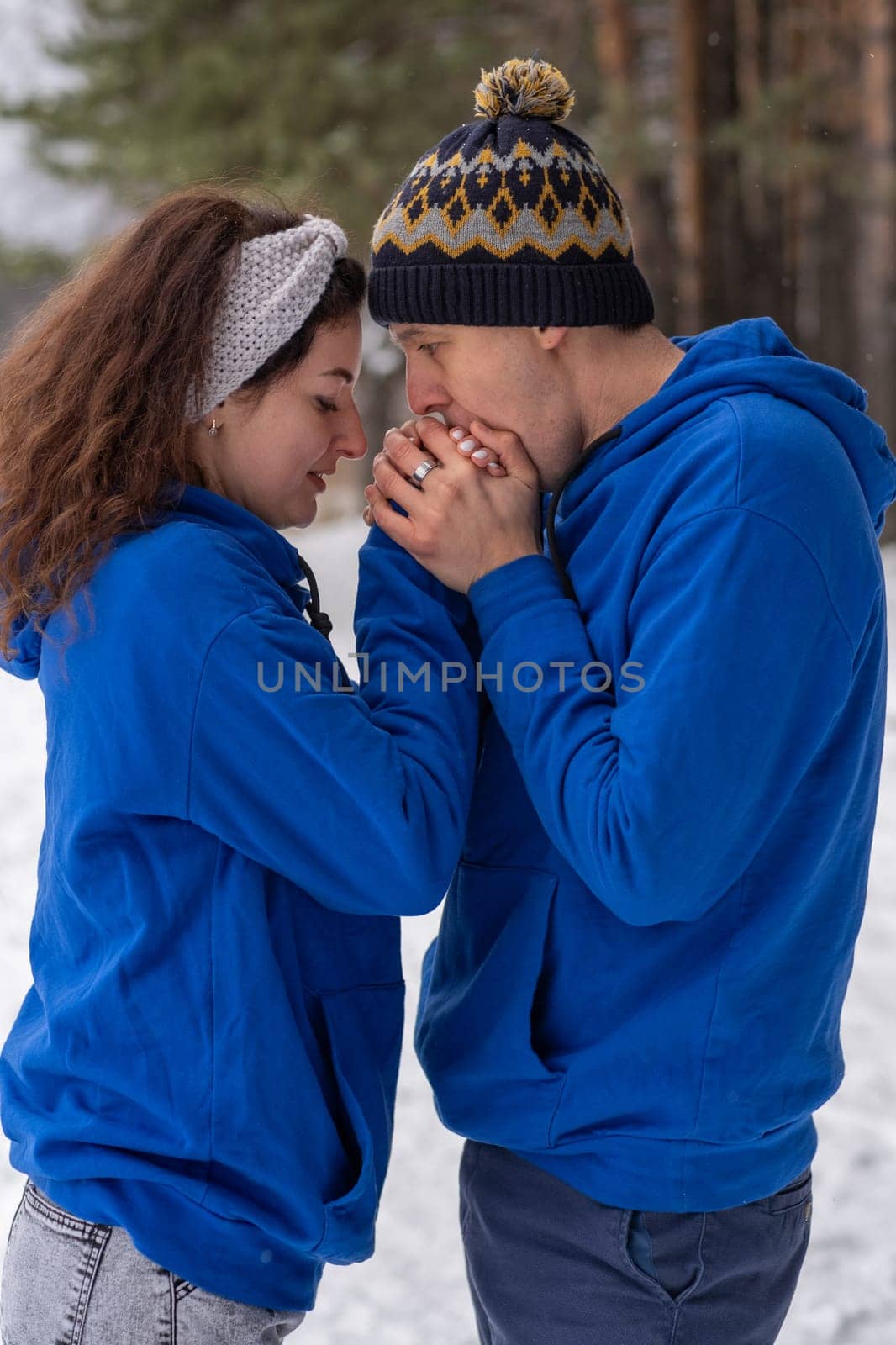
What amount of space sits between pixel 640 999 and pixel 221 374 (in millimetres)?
743


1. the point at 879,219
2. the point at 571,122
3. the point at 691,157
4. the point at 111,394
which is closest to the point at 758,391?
the point at 111,394

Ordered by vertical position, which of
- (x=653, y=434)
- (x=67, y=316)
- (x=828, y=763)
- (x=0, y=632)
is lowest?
(x=828, y=763)

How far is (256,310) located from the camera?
4.26 feet

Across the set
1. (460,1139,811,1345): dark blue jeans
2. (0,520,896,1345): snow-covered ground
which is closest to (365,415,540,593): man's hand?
(460,1139,811,1345): dark blue jeans

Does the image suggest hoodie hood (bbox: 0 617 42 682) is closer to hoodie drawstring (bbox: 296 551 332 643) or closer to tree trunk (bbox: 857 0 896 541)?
hoodie drawstring (bbox: 296 551 332 643)

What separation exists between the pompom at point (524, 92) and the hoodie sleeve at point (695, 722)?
51 centimetres

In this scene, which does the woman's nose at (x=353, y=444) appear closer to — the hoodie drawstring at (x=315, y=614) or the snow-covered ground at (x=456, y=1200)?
the hoodie drawstring at (x=315, y=614)

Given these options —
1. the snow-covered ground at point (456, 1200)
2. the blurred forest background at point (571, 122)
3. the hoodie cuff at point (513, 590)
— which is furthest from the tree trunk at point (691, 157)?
the hoodie cuff at point (513, 590)

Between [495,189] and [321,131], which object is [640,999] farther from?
[321,131]

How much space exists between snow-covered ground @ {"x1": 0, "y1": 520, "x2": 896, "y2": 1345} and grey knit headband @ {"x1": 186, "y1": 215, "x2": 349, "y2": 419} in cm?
183

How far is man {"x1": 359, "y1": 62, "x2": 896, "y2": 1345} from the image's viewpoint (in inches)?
42.4

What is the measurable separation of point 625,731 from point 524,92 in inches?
26.6

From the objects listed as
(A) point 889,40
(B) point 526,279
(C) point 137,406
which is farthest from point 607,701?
(A) point 889,40

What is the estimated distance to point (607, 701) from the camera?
46.1 inches
